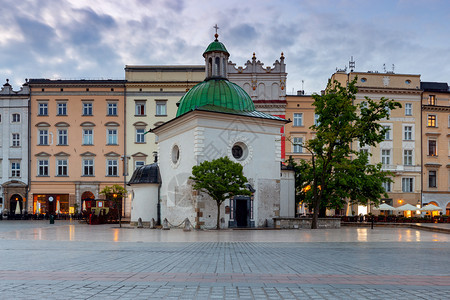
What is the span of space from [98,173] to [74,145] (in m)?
4.53

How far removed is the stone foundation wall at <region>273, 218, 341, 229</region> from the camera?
34188 millimetres

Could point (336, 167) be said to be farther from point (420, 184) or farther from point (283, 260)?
point (420, 184)

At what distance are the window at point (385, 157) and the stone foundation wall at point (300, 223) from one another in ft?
76.9

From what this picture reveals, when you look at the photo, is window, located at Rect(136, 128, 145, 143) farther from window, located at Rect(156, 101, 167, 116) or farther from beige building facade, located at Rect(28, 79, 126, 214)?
window, located at Rect(156, 101, 167, 116)

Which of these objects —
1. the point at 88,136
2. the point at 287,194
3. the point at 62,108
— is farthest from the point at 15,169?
the point at 287,194

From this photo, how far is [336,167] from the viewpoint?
34.1m

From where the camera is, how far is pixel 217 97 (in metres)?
36.4

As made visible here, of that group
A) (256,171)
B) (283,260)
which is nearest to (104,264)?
(283,260)

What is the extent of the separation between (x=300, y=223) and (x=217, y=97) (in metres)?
11.6

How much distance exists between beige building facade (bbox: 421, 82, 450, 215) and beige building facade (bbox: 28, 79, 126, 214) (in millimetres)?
36872

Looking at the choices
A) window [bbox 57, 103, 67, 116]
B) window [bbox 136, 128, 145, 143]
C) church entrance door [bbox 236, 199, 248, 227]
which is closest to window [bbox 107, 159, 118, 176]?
window [bbox 136, 128, 145, 143]

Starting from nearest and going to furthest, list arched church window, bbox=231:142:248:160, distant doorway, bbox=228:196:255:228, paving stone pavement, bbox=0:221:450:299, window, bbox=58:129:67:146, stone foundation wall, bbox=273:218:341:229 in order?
1. paving stone pavement, bbox=0:221:450:299
2. distant doorway, bbox=228:196:255:228
3. stone foundation wall, bbox=273:218:341:229
4. arched church window, bbox=231:142:248:160
5. window, bbox=58:129:67:146

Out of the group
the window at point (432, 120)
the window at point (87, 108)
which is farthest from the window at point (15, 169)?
the window at point (432, 120)

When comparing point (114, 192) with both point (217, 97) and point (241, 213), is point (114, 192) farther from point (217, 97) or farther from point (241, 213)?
point (241, 213)
